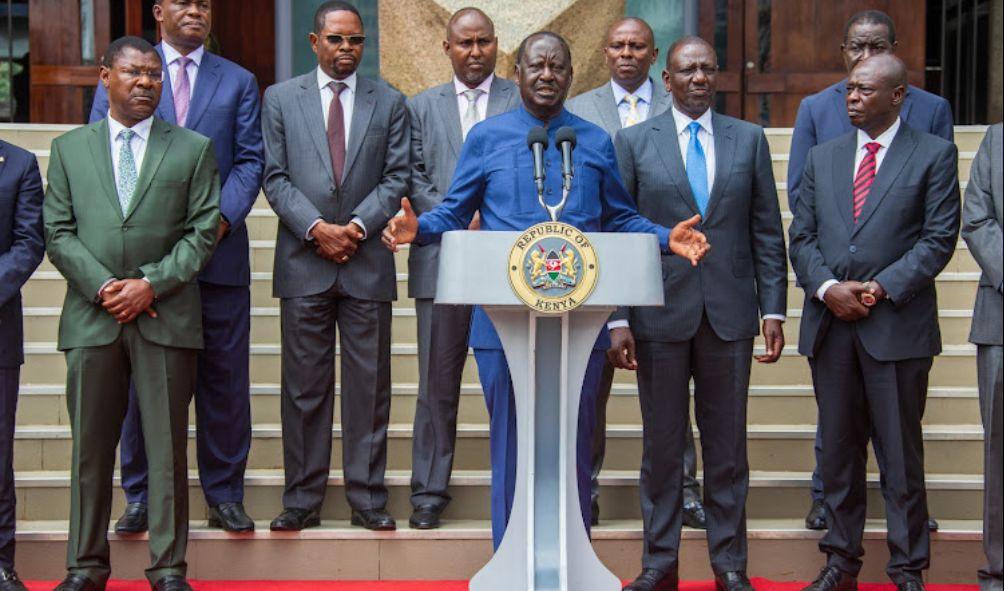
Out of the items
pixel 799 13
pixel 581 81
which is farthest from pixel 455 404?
pixel 799 13

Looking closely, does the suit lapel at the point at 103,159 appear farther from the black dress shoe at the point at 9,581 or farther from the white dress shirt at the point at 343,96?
the black dress shoe at the point at 9,581

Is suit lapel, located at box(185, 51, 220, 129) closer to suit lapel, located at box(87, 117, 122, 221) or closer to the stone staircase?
suit lapel, located at box(87, 117, 122, 221)

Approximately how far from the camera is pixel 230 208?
630cm

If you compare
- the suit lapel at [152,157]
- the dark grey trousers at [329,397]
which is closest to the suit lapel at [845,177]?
the dark grey trousers at [329,397]

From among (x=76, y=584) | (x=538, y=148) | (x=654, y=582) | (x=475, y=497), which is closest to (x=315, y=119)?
(x=475, y=497)

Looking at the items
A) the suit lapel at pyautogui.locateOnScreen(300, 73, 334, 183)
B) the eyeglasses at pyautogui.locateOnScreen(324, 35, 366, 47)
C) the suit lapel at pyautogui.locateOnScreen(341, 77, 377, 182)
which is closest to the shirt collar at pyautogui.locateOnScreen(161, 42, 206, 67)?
the suit lapel at pyautogui.locateOnScreen(300, 73, 334, 183)

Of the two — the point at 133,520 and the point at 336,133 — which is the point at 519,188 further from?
the point at 133,520

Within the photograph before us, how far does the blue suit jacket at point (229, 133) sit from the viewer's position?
6.36 metres

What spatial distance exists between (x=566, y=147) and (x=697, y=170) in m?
1.24

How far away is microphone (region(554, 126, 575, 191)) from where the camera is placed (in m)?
4.85

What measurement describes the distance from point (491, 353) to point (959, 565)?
A: 2.32m

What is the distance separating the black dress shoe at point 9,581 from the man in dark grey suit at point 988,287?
3593mm

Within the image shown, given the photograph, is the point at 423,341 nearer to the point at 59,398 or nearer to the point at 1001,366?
the point at 59,398

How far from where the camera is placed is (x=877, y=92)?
19.6 ft
